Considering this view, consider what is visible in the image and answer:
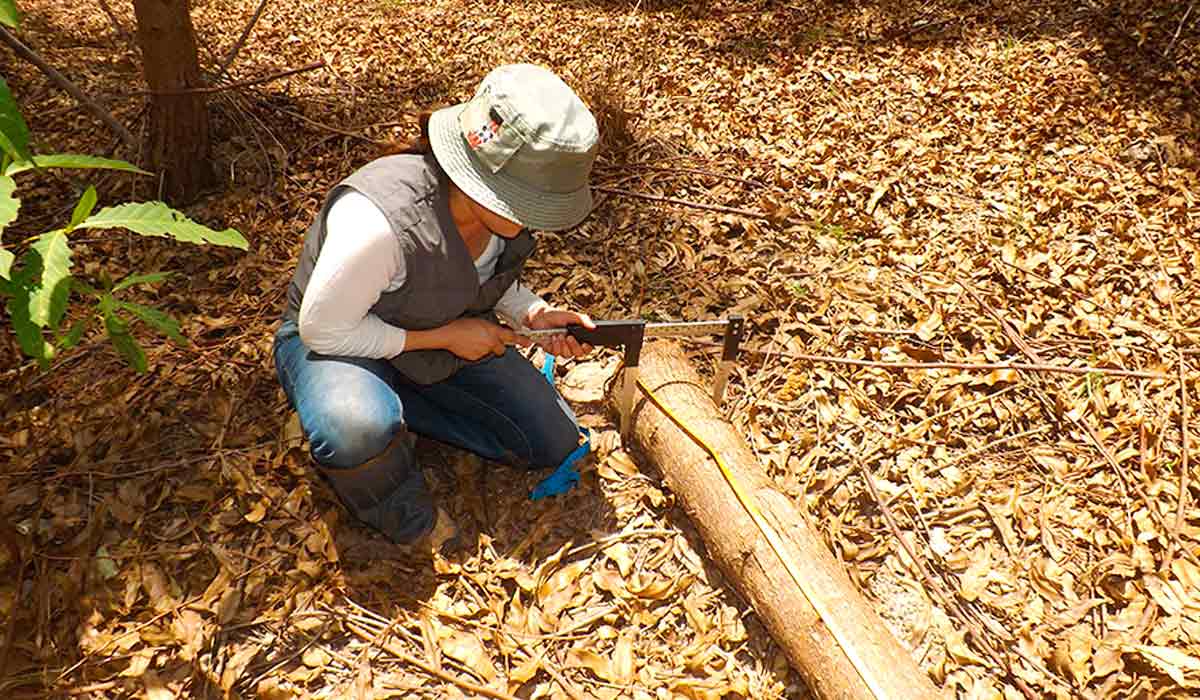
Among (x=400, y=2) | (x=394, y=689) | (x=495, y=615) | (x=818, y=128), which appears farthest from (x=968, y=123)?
(x=400, y=2)

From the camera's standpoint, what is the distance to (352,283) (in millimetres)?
2328

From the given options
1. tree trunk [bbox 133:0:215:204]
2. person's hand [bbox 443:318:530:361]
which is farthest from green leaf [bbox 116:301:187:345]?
tree trunk [bbox 133:0:215:204]

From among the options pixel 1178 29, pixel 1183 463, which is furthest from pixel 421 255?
pixel 1178 29

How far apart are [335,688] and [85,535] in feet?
3.86

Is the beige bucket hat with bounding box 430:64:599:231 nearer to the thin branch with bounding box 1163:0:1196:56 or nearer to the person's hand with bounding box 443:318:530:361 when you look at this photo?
the person's hand with bounding box 443:318:530:361

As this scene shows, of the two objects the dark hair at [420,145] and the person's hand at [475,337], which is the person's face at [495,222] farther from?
the person's hand at [475,337]

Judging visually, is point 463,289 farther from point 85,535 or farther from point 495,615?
point 85,535

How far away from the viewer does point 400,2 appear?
24.4ft

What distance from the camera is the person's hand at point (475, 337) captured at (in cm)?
276

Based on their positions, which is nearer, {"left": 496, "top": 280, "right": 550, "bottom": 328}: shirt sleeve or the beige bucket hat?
the beige bucket hat

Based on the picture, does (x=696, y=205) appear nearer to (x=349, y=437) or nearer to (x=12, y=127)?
(x=349, y=437)

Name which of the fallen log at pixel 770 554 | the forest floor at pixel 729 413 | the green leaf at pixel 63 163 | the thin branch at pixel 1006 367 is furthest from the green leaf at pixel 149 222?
the thin branch at pixel 1006 367

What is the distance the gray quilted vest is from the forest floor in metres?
0.77

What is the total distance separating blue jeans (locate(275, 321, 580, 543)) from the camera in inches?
98.3
